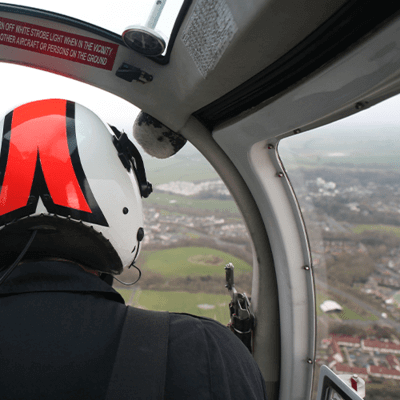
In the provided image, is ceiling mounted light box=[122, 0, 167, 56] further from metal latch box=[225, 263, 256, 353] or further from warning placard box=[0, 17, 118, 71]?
metal latch box=[225, 263, 256, 353]

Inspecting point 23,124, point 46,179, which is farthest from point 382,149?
point 23,124

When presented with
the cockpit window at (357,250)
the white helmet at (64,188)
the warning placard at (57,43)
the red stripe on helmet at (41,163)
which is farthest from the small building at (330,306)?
the warning placard at (57,43)

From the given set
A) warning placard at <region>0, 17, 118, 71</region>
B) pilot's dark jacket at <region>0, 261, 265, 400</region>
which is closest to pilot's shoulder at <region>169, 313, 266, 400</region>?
pilot's dark jacket at <region>0, 261, 265, 400</region>

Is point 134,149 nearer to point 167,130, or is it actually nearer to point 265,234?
point 167,130

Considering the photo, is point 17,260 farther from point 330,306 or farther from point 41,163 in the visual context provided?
point 330,306

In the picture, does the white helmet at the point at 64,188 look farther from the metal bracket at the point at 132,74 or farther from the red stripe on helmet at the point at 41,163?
the metal bracket at the point at 132,74

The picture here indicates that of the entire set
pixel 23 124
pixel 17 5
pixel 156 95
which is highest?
pixel 17 5

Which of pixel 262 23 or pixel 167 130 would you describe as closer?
pixel 262 23
